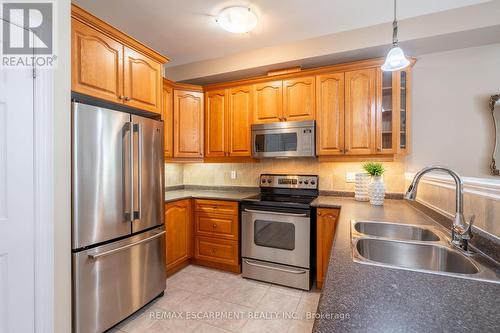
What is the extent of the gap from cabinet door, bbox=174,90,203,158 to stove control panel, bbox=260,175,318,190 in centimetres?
93

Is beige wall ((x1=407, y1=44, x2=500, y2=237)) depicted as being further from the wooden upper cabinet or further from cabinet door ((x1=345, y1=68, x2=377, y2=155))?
the wooden upper cabinet

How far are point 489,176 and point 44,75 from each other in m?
3.56

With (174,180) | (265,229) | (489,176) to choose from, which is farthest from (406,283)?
(174,180)

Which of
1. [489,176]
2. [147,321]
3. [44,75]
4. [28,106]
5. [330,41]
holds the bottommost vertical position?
[147,321]

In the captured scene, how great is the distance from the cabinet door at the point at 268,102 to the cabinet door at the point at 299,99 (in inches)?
2.8

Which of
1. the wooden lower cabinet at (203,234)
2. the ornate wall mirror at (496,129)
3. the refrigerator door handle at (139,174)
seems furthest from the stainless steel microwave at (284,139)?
the ornate wall mirror at (496,129)

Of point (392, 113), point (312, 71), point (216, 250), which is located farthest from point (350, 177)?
point (216, 250)

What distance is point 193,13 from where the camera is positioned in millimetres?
2109

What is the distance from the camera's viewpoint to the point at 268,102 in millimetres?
2750

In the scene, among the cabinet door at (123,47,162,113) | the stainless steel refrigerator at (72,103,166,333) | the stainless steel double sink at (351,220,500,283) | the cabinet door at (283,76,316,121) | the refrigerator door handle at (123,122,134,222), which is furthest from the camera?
the cabinet door at (283,76,316,121)

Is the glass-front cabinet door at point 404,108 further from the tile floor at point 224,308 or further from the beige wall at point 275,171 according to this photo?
the tile floor at point 224,308

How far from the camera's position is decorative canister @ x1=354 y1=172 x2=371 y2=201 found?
96.9 inches

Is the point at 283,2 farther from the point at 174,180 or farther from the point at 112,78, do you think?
the point at 174,180

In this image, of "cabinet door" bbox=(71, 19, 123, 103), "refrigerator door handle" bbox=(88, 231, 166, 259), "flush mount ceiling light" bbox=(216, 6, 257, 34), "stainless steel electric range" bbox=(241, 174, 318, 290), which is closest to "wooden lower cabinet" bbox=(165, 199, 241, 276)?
"stainless steel electric range" bbox=(241, 174, 318, 290)
